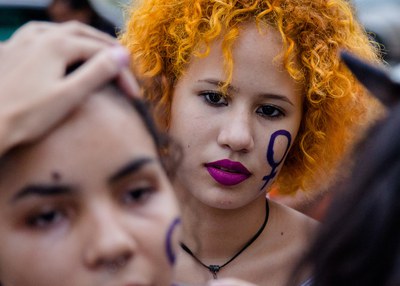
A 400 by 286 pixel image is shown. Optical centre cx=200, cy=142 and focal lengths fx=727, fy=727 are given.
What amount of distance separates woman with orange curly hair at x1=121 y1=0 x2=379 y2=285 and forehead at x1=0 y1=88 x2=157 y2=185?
742mm

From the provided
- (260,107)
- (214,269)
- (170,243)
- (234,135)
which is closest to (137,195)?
(170,243)

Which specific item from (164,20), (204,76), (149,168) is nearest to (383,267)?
(149,168)

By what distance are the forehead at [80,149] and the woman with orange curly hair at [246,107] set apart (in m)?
0.74

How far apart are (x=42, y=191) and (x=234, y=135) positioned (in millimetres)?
960

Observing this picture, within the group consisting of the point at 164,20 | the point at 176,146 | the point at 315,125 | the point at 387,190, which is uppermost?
the point at 387,190

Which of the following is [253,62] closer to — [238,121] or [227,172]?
[238,121]

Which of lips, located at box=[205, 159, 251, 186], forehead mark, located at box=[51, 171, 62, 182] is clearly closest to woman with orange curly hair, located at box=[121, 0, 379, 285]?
lips, located at box=[205, 159, 251, 186]

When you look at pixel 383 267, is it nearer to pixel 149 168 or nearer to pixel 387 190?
pixel 387 190

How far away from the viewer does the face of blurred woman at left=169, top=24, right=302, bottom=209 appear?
85.1 inches

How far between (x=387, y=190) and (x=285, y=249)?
131 cm

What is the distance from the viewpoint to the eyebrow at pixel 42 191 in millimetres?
1243

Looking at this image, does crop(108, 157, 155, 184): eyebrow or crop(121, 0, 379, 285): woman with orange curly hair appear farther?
crop(121, 0, 379, 285): woman with orange curly hair

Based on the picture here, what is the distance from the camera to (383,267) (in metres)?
1.16

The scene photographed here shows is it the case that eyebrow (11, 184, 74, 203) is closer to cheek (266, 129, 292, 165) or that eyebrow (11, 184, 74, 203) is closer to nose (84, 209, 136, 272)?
nose (84, 209, 136, 272)
